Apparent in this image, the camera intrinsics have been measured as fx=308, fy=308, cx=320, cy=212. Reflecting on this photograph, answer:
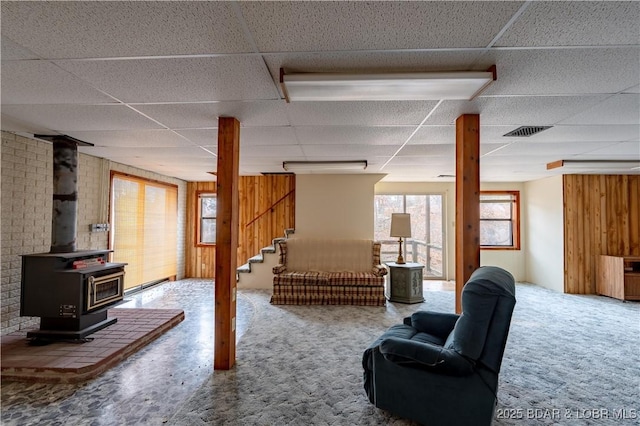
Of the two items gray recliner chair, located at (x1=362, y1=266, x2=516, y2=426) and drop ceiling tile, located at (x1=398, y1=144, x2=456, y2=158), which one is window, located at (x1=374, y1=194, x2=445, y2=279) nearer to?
drop ceiling tile, located at (x1=398, y1=144, x2=456, y2=158)

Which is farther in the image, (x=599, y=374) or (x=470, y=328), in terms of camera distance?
(x=599, y=374)

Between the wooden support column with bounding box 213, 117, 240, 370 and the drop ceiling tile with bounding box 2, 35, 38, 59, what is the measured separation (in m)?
1.39

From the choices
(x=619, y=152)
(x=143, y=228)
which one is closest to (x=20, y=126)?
(x=143, y=228)

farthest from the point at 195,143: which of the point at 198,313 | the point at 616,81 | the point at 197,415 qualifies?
the point at 616,81

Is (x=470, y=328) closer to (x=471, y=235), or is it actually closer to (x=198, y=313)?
(x=471, y=235)

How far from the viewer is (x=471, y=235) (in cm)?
266

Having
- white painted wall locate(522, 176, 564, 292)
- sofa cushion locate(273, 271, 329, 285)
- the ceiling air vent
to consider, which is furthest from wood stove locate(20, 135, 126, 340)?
white painted wall locate(522, 176, 564, 292)

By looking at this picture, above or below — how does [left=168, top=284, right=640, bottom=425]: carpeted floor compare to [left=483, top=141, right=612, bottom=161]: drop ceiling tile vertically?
below

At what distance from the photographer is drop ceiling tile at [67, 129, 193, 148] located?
3535 mm

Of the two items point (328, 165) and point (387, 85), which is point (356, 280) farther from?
point (387, 85)

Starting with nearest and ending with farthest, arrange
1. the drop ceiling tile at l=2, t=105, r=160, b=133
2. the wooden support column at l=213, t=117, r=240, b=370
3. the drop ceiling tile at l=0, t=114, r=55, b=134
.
Result: the drop ceiling tile at l=2, t=105, r=160, b=133 → the wooden support column at l=213, t=117, r=240, b=370 → the drop ceiling tile at l=0, t=114, r=55, b=134

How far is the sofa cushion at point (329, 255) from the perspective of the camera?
596 centimetres

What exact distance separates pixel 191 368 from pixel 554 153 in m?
5.32

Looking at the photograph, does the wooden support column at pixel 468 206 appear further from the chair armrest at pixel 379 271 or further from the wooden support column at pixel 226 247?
the chair armrest at pixel 379 271
